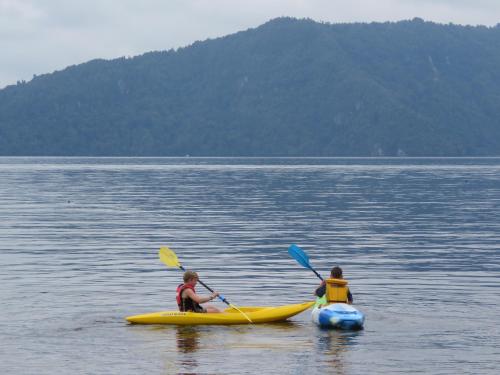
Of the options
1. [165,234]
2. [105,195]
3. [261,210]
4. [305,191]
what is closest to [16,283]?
[165,234]

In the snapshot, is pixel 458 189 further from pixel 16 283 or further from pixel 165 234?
pixel 16 283

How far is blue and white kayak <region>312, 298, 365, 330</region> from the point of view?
25.1m

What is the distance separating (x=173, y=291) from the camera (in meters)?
32.4

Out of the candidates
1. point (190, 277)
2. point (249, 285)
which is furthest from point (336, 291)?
point (249, 285)

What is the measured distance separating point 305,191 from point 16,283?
65742 millimetres

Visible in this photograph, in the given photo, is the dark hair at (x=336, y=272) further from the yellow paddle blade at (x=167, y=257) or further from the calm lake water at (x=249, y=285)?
the yellow paddle blade at (x=167, y=257)

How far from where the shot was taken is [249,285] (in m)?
33.3

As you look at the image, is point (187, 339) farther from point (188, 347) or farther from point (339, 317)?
point (339, 317)

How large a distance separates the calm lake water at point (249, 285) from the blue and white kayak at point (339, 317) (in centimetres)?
31

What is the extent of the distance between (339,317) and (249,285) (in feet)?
27.7

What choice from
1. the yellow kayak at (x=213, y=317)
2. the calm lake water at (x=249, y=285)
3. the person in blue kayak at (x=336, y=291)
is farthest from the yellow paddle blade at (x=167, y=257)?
the person in blue kayak at (x=336, y=291)

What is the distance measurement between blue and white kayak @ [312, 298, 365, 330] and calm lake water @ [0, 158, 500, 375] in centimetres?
31

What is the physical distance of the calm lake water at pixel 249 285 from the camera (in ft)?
72.6

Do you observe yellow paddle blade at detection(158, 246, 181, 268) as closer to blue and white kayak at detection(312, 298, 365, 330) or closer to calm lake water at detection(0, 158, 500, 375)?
calm lake water at detection(0, 158, 500, 375)
